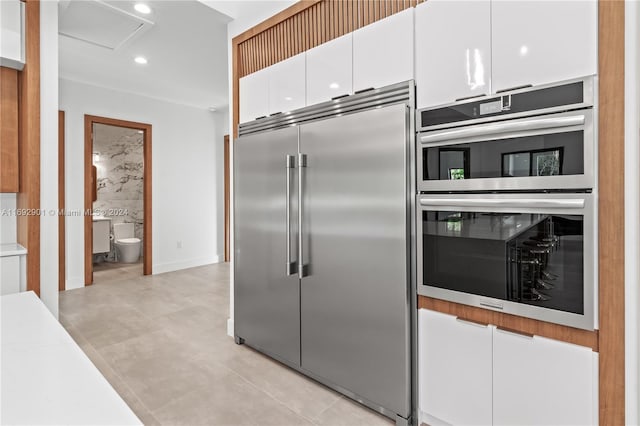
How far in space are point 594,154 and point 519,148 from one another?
0.84ft

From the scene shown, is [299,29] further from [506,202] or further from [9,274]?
[9,274]

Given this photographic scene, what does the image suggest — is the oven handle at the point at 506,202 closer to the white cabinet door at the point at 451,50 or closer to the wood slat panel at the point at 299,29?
the white cabinet door at the point at 451,50

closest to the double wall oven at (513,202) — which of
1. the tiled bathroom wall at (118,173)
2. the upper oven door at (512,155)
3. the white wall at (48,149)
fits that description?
the upper oven door at (512,155)

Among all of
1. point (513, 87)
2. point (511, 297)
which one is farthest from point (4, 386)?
point (513, 87)

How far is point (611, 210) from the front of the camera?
1.29m

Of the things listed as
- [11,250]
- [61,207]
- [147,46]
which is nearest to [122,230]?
[61,207]

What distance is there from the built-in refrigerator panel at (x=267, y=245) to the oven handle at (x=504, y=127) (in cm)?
97

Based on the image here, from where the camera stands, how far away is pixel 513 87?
148cm

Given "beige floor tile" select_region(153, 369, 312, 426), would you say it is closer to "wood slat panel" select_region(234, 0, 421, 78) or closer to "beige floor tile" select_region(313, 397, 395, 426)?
"beige floor tile" select_region(313, 397, 395, 426)

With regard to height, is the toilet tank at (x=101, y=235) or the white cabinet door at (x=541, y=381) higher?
the toilet tank at (x=101, y=235)

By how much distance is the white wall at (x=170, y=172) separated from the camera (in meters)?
4.54

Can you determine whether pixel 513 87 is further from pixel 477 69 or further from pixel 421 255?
pixel 421 255

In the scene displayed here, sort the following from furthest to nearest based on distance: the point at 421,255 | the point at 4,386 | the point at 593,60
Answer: the point at 421,255, the point at 593,60, the point at 4,386

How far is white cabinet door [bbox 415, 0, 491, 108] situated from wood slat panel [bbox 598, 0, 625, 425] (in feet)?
1.37
